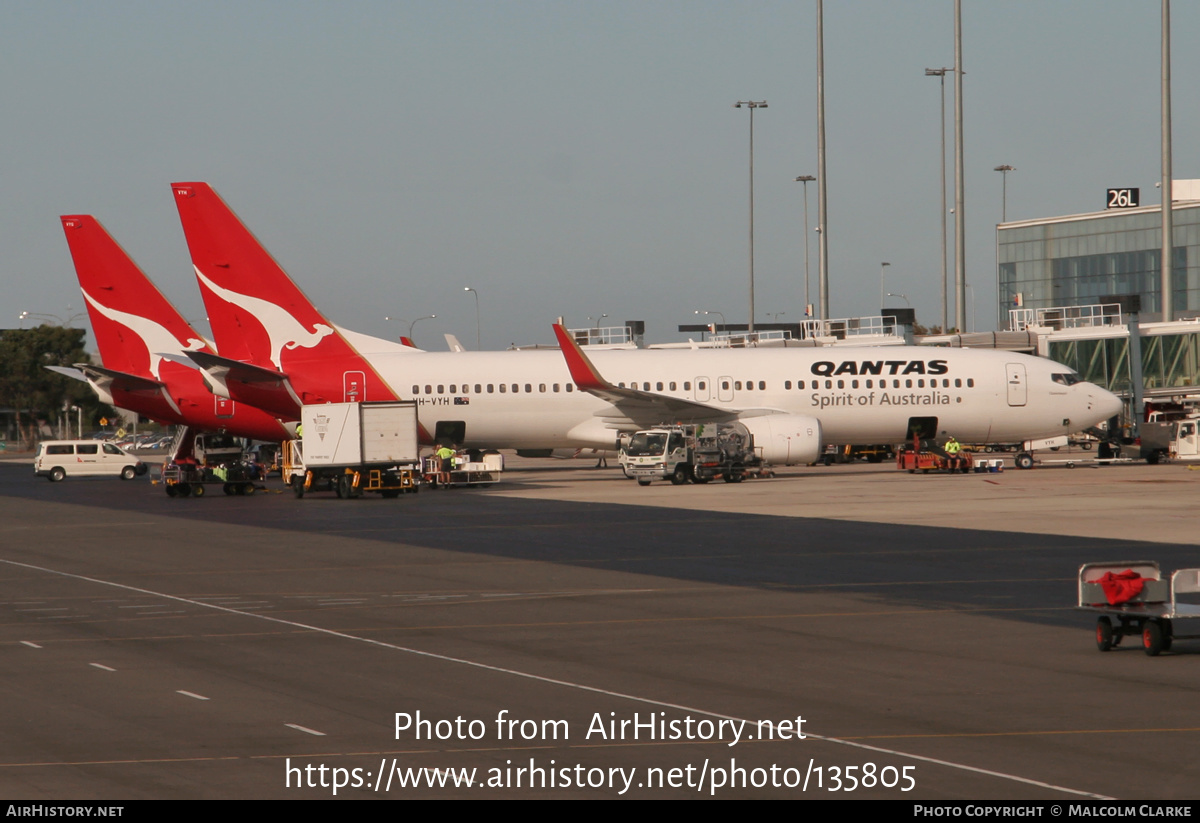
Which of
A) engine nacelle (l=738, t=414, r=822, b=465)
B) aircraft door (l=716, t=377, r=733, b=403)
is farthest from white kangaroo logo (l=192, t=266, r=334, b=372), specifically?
engine nacelle (l=738, t=414, r=822, b=465)

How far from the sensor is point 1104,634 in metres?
15.1

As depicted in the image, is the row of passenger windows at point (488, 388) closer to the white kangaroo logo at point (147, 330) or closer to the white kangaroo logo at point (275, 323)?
the white kangaroo logo at point (275, 323)

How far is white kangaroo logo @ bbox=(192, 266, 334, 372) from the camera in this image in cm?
5169

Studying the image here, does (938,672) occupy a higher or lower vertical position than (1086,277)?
lower

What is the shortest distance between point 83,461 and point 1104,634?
204ft

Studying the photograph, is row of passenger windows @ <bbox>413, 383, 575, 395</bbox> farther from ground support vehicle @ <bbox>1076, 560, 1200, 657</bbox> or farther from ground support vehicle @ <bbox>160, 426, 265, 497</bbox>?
ground support vehicle @ <bbox>1076, 560, 1200, 657</bbox>

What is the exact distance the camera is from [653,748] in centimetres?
1088

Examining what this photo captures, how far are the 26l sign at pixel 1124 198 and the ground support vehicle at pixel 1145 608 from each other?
136213 millimetres

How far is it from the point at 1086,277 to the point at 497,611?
5451 inches

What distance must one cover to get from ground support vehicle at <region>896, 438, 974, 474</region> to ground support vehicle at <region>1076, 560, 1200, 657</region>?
36717 millimetres

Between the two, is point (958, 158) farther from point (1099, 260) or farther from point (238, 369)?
point (1099, 260)

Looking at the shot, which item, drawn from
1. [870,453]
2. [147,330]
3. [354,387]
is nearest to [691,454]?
[354,387]
